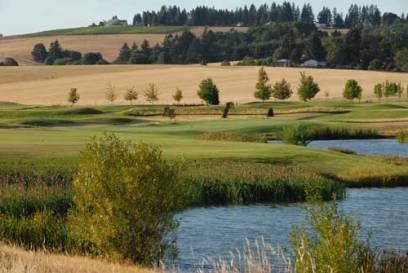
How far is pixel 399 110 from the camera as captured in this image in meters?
101

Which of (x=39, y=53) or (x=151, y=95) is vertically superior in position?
(x=39, y=53)

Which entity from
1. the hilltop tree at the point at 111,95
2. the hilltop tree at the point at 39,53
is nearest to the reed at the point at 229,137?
the hilltop tree at the point at 111,95

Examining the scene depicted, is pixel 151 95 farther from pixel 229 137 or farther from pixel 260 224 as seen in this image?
pixel 260 224

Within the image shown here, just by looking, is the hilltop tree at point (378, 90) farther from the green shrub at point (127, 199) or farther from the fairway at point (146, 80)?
the green shrub at point (127, 199)

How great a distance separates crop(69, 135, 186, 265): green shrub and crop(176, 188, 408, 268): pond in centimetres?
298

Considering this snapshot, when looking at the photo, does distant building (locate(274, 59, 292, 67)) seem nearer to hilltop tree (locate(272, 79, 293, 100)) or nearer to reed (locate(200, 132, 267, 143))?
hilltop tree (locate(272, 79, 293, 100))

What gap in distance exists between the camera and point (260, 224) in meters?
31.7

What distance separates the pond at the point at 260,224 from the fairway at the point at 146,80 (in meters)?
89.0

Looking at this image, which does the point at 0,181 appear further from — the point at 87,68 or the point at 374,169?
the point at 87,68

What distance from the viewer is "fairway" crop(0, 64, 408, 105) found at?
5231 inches

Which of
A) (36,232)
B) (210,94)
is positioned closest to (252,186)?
(36,232)

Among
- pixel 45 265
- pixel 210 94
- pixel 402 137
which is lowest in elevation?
pixel 210 94

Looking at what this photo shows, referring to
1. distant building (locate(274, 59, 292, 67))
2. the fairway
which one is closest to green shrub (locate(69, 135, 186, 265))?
the fairway

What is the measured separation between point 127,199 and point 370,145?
48300mm
